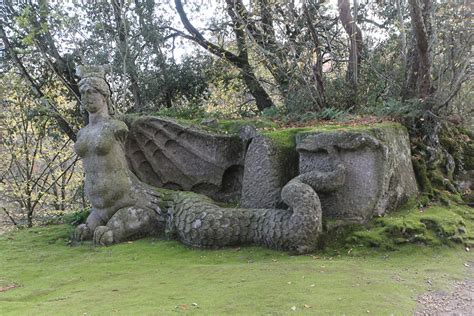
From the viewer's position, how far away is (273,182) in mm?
5523

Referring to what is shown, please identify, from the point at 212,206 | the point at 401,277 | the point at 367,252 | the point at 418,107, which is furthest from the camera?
the point at 418,107

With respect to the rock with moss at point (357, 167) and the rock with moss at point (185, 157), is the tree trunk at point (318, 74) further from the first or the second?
the rock with moss at point (357, 167)

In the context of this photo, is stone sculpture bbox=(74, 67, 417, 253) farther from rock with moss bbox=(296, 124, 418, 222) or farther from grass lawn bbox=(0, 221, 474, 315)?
grass lawn bbox=(0, 221, 474, 315)

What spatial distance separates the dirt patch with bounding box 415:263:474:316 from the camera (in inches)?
122

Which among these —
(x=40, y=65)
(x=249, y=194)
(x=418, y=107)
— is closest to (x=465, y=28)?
(x=418, y=107)

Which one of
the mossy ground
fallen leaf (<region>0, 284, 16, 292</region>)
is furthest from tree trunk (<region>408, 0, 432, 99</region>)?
fallen leaf (<region>0, 284, 16, 292</region>)

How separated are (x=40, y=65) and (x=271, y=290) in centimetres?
908

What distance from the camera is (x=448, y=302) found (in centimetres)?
327

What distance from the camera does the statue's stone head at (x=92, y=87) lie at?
6102 mm

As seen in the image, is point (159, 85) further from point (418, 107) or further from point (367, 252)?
point (367, 252)

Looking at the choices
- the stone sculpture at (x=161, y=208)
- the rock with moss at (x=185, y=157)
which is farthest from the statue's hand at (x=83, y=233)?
the rock with moss at (x=185, y=157)

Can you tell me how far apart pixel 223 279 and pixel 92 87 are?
11.7 ft

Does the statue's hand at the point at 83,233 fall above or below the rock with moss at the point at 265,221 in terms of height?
below

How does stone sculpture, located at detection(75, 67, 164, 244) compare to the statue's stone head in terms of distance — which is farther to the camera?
the statue's stone head
